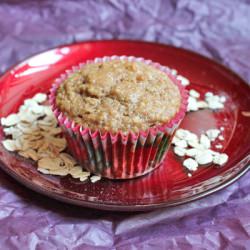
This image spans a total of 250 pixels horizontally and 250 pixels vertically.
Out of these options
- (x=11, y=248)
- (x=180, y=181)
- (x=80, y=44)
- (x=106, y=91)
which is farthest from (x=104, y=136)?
(x=80, y=44)

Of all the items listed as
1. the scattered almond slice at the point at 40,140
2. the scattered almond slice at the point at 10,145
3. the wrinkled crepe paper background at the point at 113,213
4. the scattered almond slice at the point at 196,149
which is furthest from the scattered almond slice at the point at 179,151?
the scattered almond slice at the point at 10,145

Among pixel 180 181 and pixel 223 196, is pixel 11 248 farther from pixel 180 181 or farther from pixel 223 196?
pixel 223 196

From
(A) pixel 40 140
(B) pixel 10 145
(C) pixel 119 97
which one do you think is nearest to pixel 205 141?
(C) pixel 119 97

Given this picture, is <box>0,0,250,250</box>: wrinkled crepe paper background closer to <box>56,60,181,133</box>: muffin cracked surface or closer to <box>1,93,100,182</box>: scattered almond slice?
<box>1,93,100,182</box>: scattered almond slice

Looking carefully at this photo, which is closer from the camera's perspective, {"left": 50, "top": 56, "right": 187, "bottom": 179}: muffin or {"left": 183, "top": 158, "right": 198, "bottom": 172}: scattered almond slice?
{"left": 50, "top": 56, "right": 187, "bottom": 179}: muffin

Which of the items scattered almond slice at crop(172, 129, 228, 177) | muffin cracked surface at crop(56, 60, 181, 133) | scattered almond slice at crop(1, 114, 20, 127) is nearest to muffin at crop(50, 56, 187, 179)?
muffin cracked surface at crop(56, 60, 181, 133)

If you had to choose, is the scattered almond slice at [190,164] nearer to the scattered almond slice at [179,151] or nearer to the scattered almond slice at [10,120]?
the scattered almond slice at [179,151]
